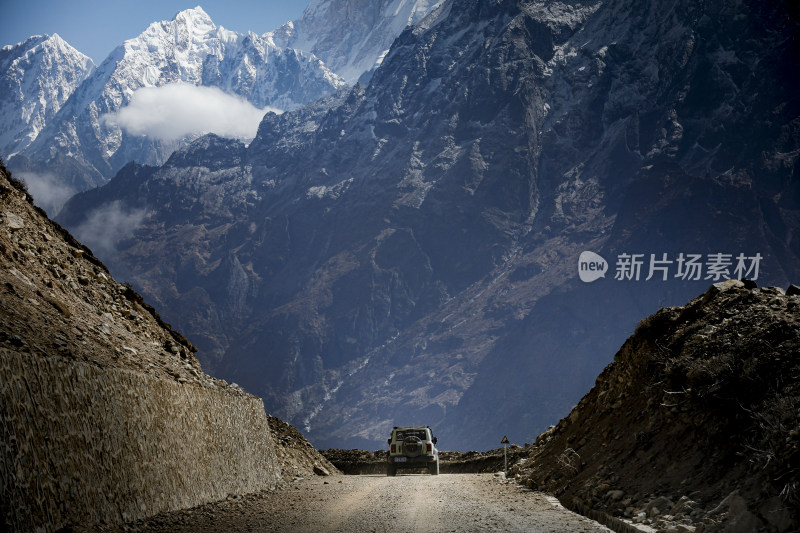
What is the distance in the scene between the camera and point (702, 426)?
13.2m

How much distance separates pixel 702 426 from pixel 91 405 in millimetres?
9989

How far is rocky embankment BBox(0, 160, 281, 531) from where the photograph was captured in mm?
9922

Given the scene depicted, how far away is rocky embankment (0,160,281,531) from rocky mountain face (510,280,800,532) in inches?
307

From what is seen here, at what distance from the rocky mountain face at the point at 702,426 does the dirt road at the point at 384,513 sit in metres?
1.04

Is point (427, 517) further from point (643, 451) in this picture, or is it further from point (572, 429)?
point (572, 429)

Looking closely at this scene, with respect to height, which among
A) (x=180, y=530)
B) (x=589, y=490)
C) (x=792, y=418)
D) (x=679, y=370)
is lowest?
(x=180, y=530)

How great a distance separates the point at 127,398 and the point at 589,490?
8.82 meters

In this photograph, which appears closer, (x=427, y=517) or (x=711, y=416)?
(x=711, y=416)

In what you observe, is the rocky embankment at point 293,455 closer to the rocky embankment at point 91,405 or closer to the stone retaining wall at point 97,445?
the rocky embankment at point 91,405

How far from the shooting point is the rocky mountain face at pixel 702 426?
10.5 m

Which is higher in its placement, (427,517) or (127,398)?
(127,398)

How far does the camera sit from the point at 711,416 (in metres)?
13.1

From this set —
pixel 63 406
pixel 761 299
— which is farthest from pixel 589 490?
pixel 63 406

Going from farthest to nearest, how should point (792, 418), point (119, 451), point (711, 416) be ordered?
point (711, 416) < point (119, 451) < point (792, 418)
